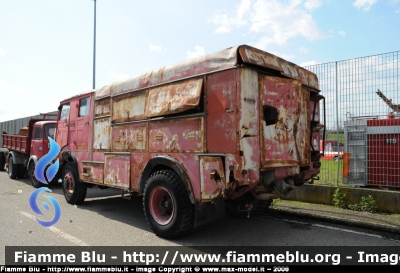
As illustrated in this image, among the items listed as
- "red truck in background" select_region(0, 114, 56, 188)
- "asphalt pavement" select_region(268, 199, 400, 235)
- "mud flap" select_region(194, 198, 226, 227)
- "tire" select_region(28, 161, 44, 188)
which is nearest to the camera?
"mud flap" select_region(194, 198, 226, 227)

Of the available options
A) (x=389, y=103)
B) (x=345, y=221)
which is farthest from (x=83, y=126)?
(x=389, y=103)

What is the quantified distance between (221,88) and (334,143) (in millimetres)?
4731

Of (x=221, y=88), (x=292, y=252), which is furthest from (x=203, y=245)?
(x=221, y=88)

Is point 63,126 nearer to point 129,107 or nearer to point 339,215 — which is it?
point 129,107

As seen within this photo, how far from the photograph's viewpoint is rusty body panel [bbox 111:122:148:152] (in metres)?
5.14

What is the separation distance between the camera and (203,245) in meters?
4.24

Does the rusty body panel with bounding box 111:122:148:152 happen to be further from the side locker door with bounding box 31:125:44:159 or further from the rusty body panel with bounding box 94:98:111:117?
the side locker door with bounding box 31:125:44:159

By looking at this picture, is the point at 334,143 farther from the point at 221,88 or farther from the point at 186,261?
the point at 186,261

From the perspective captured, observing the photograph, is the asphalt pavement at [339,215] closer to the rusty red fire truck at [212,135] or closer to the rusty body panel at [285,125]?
the rusty red fire truck at [212,135]

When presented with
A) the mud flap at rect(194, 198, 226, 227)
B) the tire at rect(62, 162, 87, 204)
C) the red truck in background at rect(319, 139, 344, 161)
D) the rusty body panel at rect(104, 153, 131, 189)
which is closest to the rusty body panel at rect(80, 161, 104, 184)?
the rusty body panel at rect(104, 153, 131, 189)

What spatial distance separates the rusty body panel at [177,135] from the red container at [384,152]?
15.5 feet

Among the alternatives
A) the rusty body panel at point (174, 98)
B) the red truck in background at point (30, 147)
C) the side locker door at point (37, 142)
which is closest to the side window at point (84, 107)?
the rusty body panel at point (174, 98)

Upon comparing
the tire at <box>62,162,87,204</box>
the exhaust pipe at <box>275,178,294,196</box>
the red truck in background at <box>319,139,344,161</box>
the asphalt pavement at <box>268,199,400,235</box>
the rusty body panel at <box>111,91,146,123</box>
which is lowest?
the asphalt pavement at <box>268,199,400,235</box>

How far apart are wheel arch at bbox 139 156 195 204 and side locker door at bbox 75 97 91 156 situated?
89.2 inches
